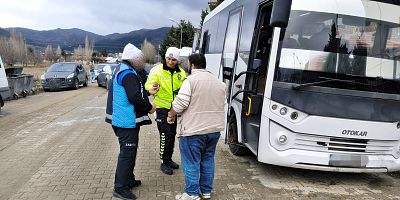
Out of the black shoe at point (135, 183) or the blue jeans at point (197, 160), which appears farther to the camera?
the black shoe at point (135, 183)

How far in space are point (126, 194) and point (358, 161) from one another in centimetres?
322

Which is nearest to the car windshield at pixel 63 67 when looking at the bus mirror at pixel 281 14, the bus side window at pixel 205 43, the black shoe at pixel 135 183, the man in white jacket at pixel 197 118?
the bus side window at pixel 205 43

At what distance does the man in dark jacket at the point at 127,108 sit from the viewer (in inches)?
179

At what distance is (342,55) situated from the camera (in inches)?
207

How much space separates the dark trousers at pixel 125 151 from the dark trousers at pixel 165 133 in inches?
35.0

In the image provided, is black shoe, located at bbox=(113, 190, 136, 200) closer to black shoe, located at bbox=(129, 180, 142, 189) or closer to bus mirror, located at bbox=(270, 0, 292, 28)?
black shoe, located at bbox=(129, 180, 142, 189)

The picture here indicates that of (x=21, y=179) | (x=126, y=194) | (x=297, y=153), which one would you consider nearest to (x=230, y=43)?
(x=297, y=153)

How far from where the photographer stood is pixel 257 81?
5840 mm

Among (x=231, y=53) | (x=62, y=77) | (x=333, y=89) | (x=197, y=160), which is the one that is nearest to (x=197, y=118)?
(x=197, y=160)

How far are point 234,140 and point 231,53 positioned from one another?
5.61 feet

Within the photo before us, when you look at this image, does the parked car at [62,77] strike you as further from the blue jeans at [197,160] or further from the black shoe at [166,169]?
the blue jeans at [197,160]

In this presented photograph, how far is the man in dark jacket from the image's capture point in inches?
179

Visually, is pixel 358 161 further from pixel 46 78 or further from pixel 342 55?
pixel 46 78

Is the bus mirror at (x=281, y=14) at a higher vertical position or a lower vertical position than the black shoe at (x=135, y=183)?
higher
